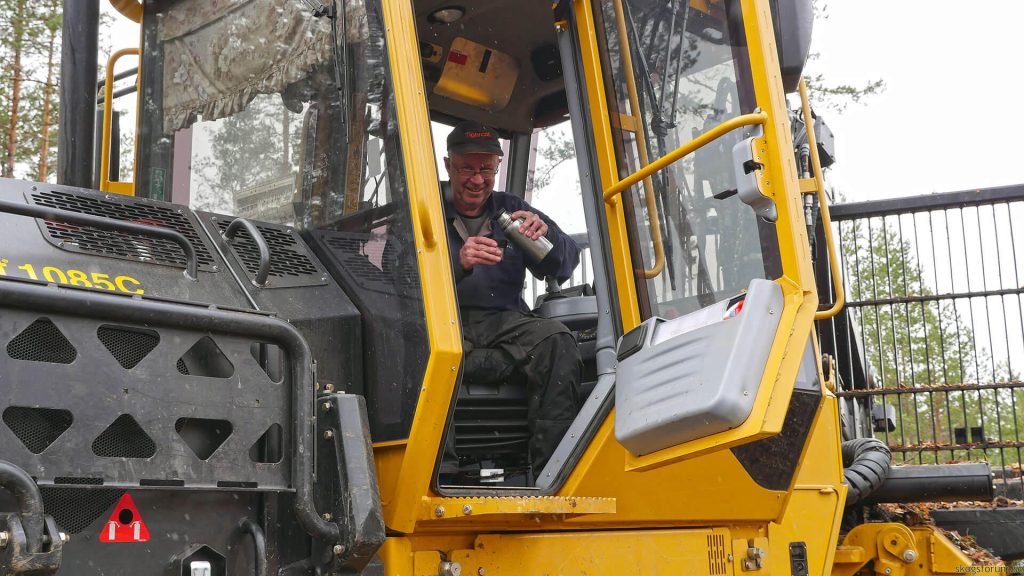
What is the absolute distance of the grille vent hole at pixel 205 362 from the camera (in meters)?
2.72

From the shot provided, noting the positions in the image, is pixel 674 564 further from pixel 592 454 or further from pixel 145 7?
pixel 145 7

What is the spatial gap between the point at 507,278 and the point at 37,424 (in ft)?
6.62

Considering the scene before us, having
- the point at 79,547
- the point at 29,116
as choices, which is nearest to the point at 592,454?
the point at 79,547

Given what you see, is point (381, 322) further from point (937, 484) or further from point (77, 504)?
point (937, 484)

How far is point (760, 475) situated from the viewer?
385 cm

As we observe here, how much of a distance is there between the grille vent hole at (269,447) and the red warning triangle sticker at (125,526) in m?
0.35

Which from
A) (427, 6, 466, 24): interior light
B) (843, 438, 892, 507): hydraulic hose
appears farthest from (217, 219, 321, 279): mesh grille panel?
(843, 438, 892, 507): hydraulic hose

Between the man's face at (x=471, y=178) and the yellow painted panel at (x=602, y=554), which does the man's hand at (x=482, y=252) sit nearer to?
the man's face at (x=471, y=178)

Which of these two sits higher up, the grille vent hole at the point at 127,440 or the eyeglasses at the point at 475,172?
the eyeglasses at the point at 475,172

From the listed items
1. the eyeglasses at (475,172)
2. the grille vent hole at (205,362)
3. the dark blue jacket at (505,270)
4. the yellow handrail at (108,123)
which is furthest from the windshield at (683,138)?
the yellow handrail at (108,123)

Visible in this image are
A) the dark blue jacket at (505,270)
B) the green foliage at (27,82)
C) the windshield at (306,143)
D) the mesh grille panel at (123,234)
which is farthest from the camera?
the green foliage at (27,82)

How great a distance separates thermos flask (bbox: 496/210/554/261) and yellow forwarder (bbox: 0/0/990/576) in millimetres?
229

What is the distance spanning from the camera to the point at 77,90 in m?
3.64

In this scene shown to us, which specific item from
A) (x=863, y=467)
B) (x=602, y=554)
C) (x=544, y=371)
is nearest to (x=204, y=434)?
(x=544, y=371)
